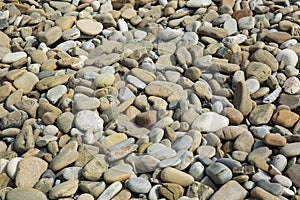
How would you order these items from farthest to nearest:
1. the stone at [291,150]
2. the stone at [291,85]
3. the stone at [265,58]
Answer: the stone at [265,58] → the stone at [291,85] → the stone at [291,150]

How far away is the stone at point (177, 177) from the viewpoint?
4.89ft

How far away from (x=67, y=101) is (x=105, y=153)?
0.28 metres

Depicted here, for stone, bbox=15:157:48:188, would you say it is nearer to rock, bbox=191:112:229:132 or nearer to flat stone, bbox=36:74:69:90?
flat stone, bbox=36:74:69:90

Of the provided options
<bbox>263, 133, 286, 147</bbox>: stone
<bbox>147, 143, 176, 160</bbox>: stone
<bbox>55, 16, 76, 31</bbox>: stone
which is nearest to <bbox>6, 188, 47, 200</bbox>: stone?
<bbox>147, 143, 176, 160</bbox>: stone

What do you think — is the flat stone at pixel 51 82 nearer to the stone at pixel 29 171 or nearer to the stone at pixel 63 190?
the stone at pixel 29 171

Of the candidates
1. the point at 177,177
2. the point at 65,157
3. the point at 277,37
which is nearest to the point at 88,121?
the point at 65,157

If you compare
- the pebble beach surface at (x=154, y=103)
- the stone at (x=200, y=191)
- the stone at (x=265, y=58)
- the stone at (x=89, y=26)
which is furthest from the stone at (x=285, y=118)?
the stone at (x=89, y=26)

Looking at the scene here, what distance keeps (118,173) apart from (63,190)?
174mm

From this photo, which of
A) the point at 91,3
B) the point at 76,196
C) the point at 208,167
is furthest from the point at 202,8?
the point at 76,196

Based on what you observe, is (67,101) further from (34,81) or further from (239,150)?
(239,150)

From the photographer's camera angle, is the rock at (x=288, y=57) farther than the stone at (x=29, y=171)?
Yes

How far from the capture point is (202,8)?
231 centimetres

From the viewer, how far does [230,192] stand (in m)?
1.45

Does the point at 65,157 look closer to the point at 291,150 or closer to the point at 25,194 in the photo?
the point at 25,194
